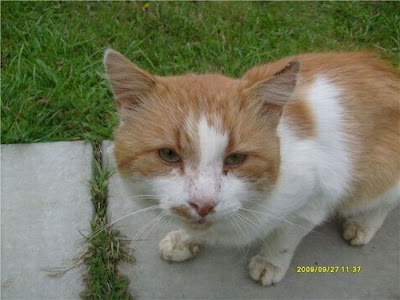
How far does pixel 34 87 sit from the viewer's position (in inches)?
125

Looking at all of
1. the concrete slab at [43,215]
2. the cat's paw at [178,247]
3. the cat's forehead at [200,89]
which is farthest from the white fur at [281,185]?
the concrete slab at [43,215]

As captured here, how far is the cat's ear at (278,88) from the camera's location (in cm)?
174

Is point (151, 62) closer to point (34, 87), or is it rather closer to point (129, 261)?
point (34, 87)

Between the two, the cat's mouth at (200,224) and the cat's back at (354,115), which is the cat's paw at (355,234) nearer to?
the cat's back at (354,115)

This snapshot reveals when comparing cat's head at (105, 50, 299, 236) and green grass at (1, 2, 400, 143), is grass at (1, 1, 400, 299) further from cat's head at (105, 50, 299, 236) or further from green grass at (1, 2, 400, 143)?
cat's head at (105, 50, 299, 236)

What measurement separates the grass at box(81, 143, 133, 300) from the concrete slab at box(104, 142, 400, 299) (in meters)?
0.05

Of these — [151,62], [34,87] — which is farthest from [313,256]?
[34,87]

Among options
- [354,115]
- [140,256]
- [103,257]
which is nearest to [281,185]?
[354,115]

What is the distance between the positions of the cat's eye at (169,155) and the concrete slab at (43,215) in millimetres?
1035

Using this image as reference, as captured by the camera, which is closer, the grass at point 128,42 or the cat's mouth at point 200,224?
the cat's mouth at point 200,224

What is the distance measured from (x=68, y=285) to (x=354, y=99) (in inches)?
64.2

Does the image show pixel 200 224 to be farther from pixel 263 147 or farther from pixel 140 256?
pixel 140 256

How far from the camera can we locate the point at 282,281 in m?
2.48

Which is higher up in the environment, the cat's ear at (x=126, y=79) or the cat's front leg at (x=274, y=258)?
the cat's ear at (x=126, y=79)
